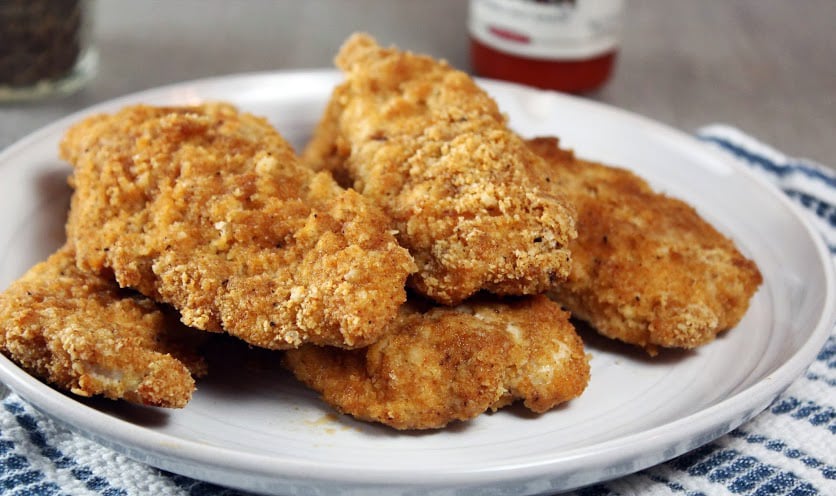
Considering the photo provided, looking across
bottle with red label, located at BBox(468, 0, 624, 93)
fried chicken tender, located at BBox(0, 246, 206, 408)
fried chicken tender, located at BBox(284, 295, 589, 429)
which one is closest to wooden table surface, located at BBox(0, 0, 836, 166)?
bottle with red label, located at BBox(468, 0, 624, 93)

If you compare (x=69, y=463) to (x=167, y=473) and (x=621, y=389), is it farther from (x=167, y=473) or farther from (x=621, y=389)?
(x=621, y=389)

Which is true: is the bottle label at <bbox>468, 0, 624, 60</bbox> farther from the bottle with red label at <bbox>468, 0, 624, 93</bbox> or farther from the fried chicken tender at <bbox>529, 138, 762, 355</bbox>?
the fried chicken tender at <bbox>529, 138, 762, 355</bbox>

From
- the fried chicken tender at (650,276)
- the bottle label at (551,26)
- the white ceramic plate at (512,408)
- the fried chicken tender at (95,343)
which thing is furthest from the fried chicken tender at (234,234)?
the bottle label at (551,26)

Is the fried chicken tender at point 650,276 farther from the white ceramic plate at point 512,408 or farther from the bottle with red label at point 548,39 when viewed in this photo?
the bottle with red label at point 548,39

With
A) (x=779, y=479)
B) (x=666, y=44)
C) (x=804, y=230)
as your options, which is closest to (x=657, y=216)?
(x=804, y=230)

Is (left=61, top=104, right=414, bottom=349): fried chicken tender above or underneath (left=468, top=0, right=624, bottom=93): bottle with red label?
above

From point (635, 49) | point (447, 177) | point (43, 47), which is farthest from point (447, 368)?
point (635, 49)
